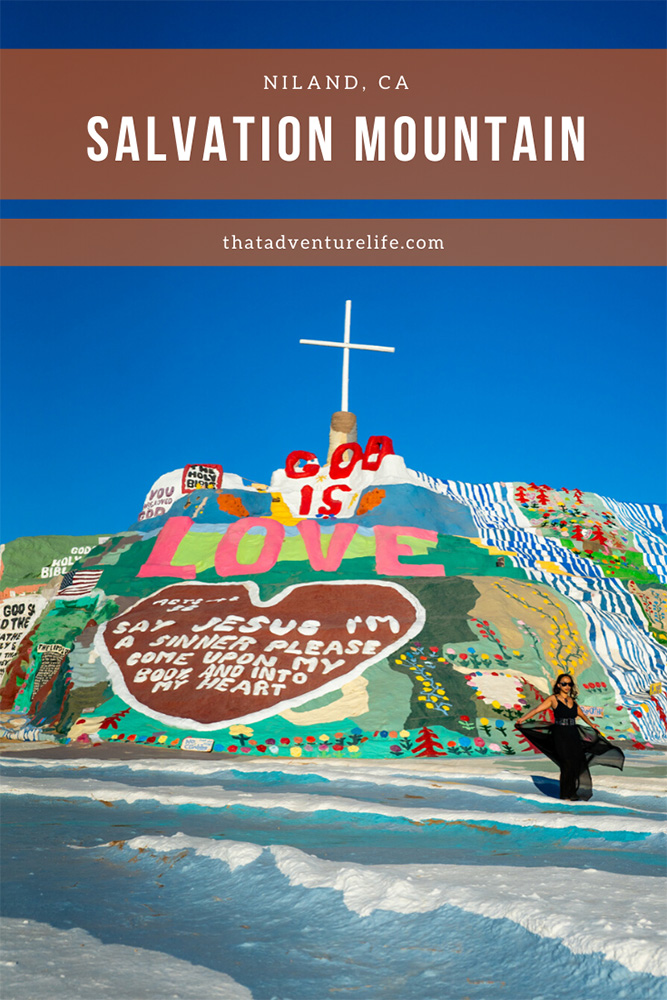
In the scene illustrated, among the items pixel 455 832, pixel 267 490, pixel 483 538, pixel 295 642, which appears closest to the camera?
pixel 455 832

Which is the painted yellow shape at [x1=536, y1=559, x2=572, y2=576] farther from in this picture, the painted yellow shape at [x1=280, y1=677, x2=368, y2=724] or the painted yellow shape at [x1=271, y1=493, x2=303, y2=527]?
the painted yellow shape at [x1=280, y1=677, x2=368, y2=724]

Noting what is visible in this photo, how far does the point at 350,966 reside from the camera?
167 inches

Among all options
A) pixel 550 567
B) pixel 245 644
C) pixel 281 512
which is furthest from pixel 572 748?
pixel 281 512

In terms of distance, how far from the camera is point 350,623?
1653 centimetres

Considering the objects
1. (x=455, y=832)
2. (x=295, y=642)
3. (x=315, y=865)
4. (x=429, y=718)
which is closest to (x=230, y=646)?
(x=295, y=642)

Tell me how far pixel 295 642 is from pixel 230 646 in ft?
4.03

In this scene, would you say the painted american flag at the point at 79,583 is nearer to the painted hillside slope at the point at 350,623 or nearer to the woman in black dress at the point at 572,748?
the painted hillside slope at the point at 350,623

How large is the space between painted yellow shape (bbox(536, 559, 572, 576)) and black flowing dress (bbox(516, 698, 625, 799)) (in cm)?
1187

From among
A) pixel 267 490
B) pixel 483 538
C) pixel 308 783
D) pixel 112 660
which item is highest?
pixel 267 490

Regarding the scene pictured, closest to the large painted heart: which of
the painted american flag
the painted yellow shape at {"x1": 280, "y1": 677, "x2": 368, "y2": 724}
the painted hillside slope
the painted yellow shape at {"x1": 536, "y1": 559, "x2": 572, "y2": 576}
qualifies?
the painted hillside slope

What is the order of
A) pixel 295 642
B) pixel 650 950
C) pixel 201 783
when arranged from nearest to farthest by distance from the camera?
pixel 650 950 < pixel 201 783 < pixel 295 642

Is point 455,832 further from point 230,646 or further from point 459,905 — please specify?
point 230,646

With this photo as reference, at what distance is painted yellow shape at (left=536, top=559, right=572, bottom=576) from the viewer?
20.6 m

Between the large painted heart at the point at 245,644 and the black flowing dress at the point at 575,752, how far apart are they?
6353 millimetres
